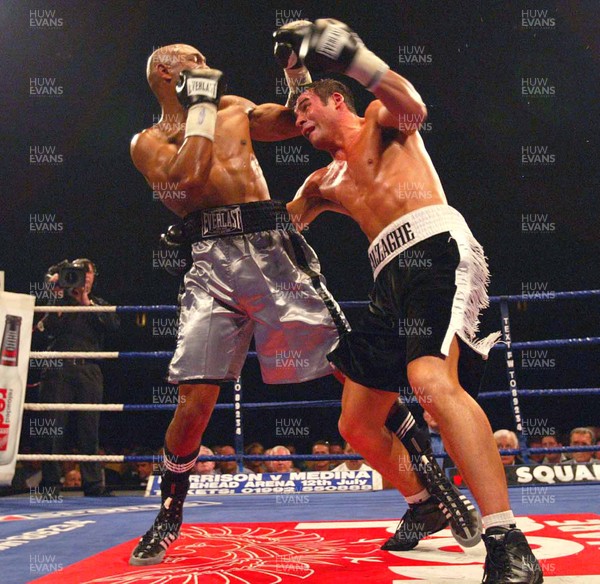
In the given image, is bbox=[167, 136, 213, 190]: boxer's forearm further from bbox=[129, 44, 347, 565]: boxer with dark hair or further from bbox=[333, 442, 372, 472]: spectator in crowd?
bbox=[333, 442, 372, 472]: spectator in crowd

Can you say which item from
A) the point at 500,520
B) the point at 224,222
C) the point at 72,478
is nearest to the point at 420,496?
the point at 500,520

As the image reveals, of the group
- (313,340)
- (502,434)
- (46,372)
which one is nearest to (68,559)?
(313,340)

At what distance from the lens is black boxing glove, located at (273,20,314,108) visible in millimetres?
1570

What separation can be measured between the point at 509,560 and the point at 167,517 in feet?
3.13

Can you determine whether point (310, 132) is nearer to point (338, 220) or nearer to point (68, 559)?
point (68, 559)

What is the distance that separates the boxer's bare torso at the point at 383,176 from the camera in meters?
1.63

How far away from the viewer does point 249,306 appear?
6.52 feet

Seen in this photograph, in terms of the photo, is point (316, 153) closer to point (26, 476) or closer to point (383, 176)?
point (26, 476)

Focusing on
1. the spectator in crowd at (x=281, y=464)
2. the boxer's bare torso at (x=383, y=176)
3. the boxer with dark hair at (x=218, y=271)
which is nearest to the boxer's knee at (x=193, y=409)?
the boxer with dark hair at (x=218, y=271)

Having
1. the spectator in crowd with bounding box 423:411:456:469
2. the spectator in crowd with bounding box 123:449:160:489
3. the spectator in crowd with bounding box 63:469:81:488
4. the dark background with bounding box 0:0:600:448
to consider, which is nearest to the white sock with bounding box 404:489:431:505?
the spectator in crowd with bounding box 423:411:456:469

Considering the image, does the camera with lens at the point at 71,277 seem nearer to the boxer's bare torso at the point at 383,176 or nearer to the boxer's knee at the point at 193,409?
the boxer's knee at the point at 193,409

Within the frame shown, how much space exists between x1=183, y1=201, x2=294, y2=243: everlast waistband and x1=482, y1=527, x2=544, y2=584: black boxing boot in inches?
42.7

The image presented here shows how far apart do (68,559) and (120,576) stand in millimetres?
266

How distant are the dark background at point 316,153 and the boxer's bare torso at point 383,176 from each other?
4670 millimetres
